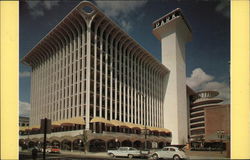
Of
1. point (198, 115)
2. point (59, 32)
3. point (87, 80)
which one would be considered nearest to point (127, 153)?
point (87, 80)

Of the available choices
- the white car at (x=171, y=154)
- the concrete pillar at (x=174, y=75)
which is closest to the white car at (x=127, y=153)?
the white car at (x=171, y=154)

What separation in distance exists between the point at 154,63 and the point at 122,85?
1042 cm

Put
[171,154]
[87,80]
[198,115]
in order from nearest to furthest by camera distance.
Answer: [171,154], [87,80], [198,115]

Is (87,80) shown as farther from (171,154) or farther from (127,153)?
(171,154)

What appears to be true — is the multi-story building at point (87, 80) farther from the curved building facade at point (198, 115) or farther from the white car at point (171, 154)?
the curved building facade at point (198, 115)

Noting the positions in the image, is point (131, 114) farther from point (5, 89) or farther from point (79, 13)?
point (5, 89)

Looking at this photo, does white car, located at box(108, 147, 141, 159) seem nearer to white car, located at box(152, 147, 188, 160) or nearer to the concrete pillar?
white car, located at box(152, 147, 188, 160)

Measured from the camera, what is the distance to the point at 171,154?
32.6 feet

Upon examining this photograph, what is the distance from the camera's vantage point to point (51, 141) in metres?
18.3

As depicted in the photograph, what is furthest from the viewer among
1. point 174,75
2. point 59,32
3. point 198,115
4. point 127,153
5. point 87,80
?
point 198,115

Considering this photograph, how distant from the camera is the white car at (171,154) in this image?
9757mm

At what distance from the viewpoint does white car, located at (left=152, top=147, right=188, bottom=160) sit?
9757mm

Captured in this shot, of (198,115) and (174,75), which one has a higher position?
(174,75)

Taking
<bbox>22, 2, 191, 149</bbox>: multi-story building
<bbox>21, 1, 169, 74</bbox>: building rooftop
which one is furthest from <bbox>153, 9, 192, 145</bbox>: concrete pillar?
<bbox>21, 1, 169, 74</bbox>: building rooftop
